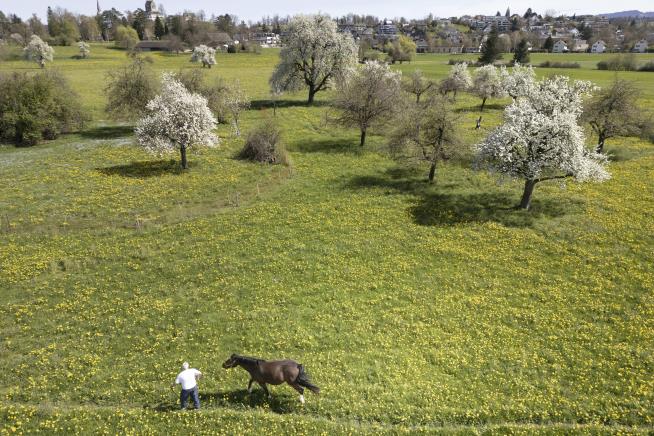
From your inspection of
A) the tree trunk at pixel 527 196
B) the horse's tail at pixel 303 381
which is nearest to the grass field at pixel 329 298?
the tree trunk at pixel 527 196

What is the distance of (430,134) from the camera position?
133 ft

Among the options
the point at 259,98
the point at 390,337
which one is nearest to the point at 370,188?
the point at 390,337

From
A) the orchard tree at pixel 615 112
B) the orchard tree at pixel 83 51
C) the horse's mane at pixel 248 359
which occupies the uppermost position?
the orchard tree at pixel 83 51

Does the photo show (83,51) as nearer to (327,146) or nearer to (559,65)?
(327,146)

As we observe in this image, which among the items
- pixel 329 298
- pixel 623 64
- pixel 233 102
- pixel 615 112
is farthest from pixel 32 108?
pixel 623 64

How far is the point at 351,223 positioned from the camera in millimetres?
33281

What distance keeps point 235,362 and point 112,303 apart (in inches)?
453

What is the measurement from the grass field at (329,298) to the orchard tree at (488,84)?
36.4 m

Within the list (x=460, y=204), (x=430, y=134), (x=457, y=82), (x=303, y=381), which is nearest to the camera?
(x=303, y=381)

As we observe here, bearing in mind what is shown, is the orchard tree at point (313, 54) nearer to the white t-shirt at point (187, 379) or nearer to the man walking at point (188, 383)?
the man walking at point (188, 383)

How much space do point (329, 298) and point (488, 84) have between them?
65153 millimetres

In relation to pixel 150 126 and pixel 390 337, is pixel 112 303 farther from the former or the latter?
pixel 150 126

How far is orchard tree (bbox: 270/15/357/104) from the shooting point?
229 feet

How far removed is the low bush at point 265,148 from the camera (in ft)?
155
